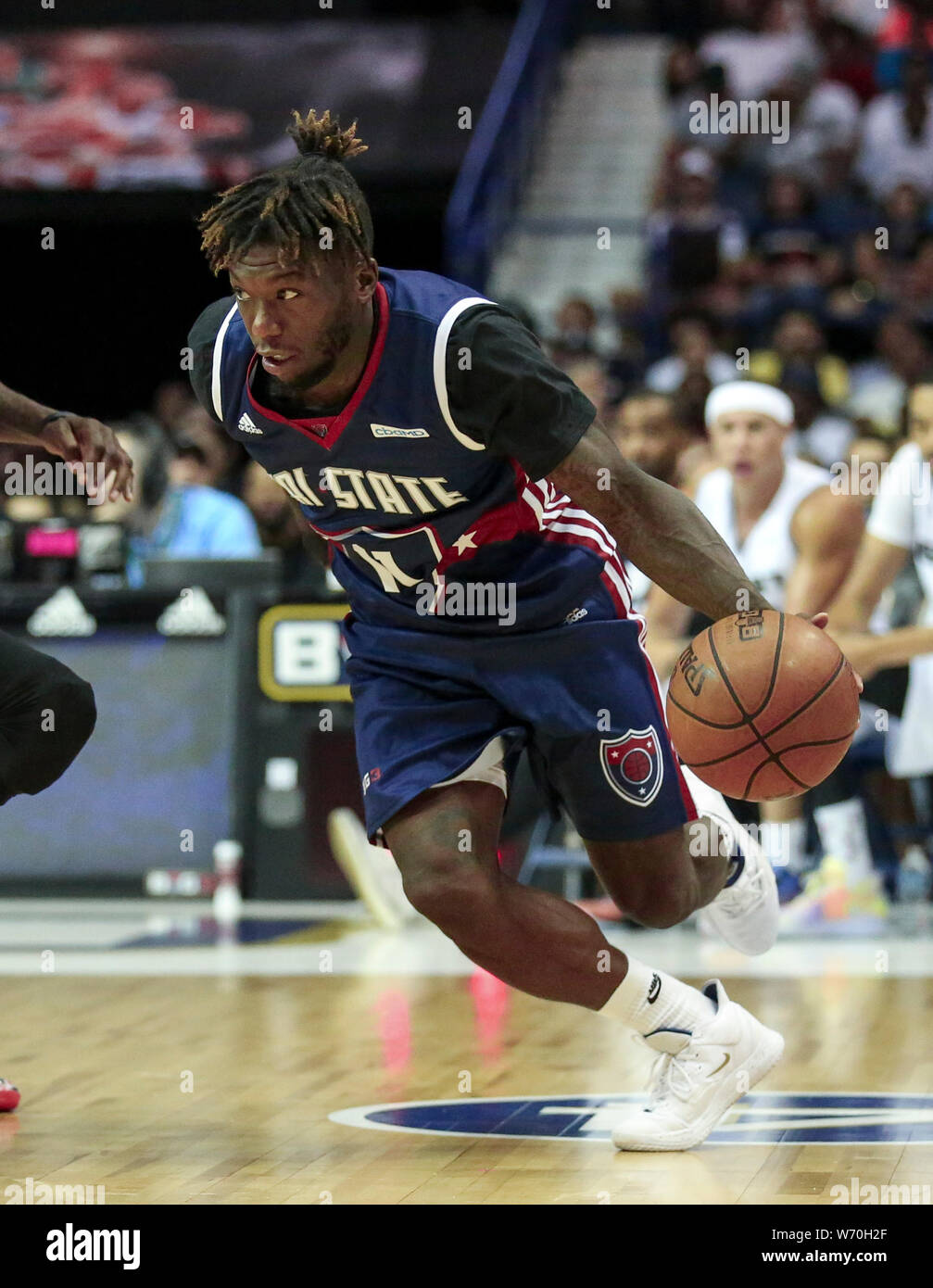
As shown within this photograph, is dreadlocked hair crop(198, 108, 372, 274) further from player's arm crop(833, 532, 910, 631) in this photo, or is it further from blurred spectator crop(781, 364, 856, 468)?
blurred spectator crop(781, 364, 856, 468)

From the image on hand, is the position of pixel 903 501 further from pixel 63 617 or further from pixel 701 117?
pixel 701 117

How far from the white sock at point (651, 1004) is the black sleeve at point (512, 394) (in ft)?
3.47

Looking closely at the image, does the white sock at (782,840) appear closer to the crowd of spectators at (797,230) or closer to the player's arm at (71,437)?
the player's arm at (71,437)

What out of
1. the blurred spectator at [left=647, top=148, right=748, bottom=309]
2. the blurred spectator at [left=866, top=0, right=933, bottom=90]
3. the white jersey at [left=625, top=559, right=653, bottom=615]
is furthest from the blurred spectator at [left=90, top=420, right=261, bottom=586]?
the blurred spectator at [left=866, top=0, right=933, bottom=90]

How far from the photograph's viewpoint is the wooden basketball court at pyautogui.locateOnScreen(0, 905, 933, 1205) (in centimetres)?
367

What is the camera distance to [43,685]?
4.28 m

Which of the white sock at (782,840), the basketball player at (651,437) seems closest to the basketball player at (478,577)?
the white sock at (782,840)

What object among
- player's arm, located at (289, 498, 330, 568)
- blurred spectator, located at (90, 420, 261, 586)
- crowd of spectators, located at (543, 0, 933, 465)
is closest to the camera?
player's arm, located at (289, 498, 330, 568)

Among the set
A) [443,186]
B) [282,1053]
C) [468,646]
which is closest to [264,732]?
[282,1053]

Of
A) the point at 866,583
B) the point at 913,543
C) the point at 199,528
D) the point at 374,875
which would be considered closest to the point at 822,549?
the point at 866,583

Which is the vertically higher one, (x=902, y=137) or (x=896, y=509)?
(x=902, y=137)

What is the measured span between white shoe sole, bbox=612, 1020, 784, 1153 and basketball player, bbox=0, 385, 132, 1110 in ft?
4.54

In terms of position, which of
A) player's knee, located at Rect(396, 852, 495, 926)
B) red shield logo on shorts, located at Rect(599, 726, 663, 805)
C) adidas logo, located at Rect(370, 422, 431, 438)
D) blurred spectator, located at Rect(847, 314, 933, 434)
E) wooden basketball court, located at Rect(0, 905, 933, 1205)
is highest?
blurred spectator, located at Rect(847, 314, 933, 434)

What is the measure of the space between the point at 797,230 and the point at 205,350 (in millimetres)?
10172
